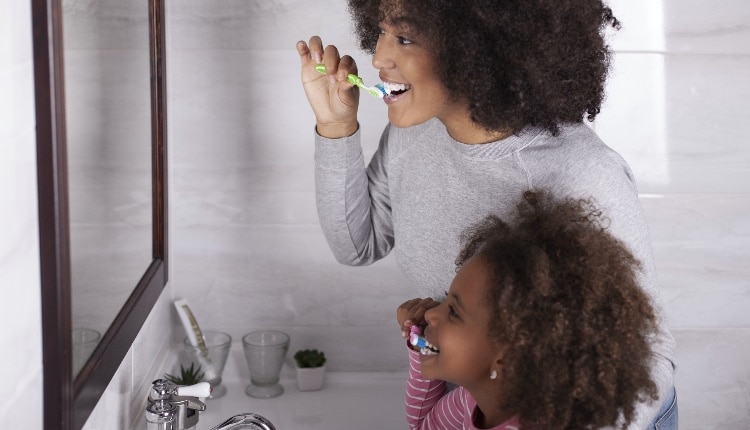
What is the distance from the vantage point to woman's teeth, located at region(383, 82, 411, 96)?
1237 millimetres

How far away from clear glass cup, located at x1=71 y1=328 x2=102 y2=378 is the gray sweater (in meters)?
0.49

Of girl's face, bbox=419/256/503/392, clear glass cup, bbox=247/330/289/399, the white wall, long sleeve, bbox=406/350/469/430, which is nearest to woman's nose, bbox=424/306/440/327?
girl's face, bbox=419/256/503/392

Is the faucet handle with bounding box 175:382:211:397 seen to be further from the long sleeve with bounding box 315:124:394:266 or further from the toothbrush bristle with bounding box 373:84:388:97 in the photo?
the toothbrush bristle with bounding box 373:84:388:97

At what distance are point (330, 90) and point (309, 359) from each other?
0.67m

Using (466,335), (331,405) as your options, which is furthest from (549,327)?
(331,405)

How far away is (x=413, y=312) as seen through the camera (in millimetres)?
1285

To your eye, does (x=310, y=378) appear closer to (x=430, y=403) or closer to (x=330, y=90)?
(x=430, y=403)

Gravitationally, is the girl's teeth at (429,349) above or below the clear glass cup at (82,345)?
below

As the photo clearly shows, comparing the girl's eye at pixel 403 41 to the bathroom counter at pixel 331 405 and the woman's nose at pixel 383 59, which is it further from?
the bathroom counter at pixel 331 405

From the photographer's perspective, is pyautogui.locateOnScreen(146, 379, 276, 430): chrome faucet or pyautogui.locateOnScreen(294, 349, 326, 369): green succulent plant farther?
pyautogui.locateOnScreen(294, 349, 326, 369): green succulent plant

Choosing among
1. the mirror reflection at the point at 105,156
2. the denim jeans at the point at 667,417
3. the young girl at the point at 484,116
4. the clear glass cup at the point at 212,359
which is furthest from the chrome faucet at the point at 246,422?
the denim jeans at the point at 667,417

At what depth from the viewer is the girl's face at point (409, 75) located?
1216 millimetres

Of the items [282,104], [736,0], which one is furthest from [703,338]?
[282,104]

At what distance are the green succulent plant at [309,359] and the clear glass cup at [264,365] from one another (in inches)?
1.3
